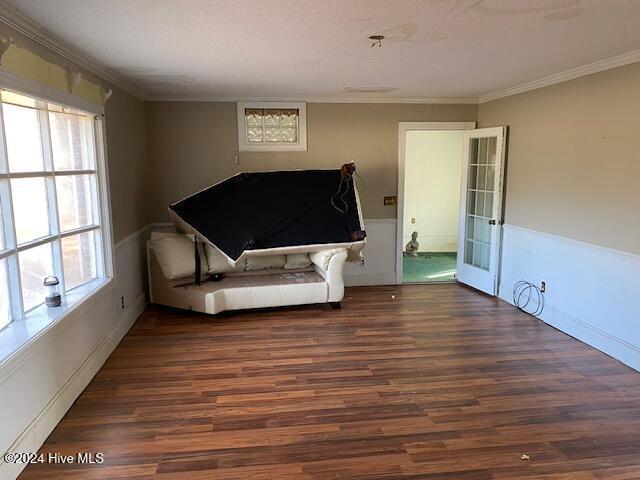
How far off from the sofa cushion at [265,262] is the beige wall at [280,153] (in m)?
1.17

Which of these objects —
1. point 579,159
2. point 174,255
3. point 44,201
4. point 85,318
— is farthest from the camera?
point 174,255

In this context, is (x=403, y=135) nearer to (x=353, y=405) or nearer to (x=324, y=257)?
(x=324, y=257)

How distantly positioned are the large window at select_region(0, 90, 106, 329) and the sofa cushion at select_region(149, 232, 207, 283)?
90 centimetres

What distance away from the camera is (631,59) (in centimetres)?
340

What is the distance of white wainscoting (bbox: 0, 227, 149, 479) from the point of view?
2.23 meters

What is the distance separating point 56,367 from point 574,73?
4.55 metres

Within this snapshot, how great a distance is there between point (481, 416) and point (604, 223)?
6.64 ft

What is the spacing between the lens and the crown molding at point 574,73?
3421 mm

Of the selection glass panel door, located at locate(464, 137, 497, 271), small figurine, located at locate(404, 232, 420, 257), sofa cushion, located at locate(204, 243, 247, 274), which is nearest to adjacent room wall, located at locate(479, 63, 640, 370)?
glass panel door, located at locate(464, 137, 497, 271)

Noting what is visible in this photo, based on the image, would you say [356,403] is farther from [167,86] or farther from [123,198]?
[167,86]

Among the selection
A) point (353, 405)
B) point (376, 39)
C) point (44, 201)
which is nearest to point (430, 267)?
point (353, 405)

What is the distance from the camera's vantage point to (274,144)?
5.55 m

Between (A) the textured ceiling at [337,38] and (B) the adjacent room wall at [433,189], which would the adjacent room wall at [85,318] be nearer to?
(A) the textured ceiling at [337,38]

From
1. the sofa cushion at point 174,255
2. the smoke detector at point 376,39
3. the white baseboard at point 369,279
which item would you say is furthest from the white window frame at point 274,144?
the smoke detector at point 376,39
